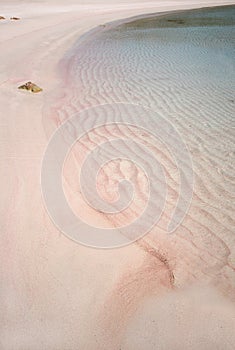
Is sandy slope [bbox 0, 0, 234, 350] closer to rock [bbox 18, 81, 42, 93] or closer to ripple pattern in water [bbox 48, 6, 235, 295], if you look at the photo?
ripple pattern in water [bbox 48, 6, 235, 295]

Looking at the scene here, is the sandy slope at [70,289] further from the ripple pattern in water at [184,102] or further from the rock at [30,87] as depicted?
the rock at [30,87]

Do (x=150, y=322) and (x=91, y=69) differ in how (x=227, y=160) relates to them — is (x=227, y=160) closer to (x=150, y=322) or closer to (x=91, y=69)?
(x=150, y=322)

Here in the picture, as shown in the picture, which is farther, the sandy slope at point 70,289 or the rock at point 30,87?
the rock at point 30,87

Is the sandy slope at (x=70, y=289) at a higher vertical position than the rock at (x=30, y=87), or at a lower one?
lower

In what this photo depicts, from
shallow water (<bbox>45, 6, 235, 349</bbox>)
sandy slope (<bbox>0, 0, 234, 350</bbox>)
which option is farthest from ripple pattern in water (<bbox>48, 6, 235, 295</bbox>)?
sandy slope (<bbox>0, 0, 234, 350</bbox>)

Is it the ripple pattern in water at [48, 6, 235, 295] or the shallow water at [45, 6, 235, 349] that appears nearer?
the shallow water at [45, 6, 235, 349]

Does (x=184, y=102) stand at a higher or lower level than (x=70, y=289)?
higher

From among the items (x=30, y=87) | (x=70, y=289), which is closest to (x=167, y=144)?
(x=70, y=289)

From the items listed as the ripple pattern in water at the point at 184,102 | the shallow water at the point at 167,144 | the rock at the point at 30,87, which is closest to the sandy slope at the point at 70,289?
the shallow water at the point at 167,144

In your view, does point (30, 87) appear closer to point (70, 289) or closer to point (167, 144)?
point (167, 144)

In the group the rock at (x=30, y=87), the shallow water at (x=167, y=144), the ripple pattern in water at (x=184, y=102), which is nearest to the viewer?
the shallow water at (x=167, y=144)

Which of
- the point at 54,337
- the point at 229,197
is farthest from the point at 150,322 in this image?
the point at 229,197

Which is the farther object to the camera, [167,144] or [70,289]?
[167,144]

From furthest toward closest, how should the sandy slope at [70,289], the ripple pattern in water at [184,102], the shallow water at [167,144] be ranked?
1. the ripple pattern in water at [184,102]
2. the shallow water at [167,144]
3. the sandy slope at [70,289]
